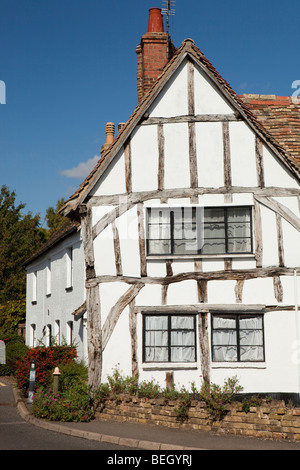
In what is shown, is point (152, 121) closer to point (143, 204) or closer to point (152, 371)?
point (143, 204)

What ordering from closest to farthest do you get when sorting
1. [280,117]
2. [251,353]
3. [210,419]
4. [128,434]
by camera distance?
[128,434] < [210,419] < [251,353] < [280,117]

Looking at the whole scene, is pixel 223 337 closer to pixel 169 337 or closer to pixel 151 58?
pixel 169 337

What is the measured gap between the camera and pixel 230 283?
1516 cm

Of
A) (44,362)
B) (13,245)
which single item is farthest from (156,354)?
(13,245)

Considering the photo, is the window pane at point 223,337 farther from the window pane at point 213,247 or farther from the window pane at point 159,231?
the window pane at point 159,231

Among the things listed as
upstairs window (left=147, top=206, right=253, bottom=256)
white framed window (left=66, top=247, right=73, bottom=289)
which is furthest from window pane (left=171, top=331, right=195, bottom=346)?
white framed window (left=66, top=247, right=73, bottom=289)

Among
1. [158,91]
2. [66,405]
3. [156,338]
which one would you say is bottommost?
[66,405]

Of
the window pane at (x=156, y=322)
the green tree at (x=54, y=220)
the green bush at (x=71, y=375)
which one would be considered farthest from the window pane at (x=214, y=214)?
the green tree at (x=54, y=220)

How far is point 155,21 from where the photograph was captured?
18812 millimetres

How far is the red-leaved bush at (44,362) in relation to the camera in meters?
17.8

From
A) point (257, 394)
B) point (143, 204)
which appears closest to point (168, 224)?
point (143, 204)

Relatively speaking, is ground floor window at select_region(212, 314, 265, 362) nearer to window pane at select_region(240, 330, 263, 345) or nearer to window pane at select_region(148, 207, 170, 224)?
window pane at select_region(240, 330, 263, 345)

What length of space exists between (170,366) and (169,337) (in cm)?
77

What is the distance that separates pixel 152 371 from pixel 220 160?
19.0 ft
